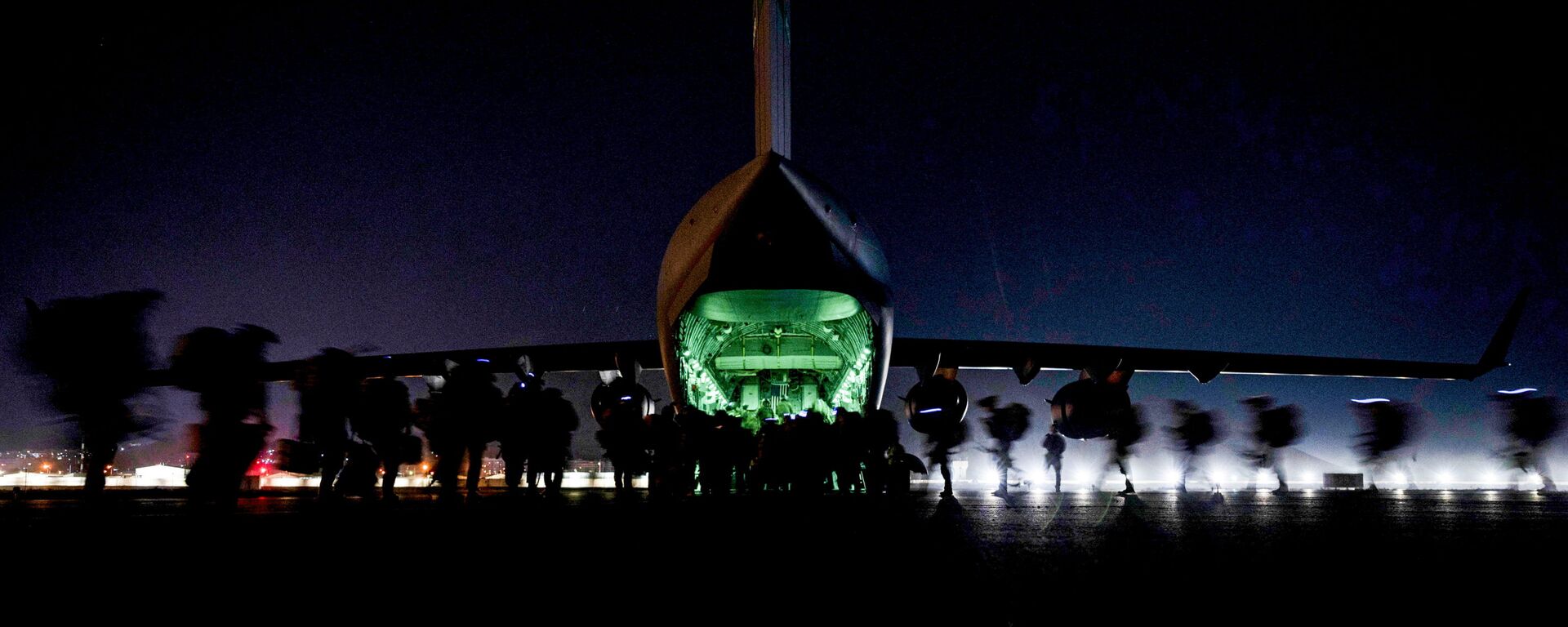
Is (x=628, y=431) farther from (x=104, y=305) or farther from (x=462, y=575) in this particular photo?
(x=462, y=575)

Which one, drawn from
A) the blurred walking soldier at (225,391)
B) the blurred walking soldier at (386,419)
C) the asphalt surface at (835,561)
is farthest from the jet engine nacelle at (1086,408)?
the blurred walking soldier at (225,391)

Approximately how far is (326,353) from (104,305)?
1.59 metres

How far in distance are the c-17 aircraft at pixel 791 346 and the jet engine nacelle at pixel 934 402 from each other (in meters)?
0.04

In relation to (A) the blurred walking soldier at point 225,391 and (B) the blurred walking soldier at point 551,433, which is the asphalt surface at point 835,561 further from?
(B) the blurred walking soldier at point 551,433

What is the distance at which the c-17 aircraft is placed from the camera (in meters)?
11.9

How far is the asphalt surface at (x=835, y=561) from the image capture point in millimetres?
2090

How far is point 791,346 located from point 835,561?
16361 mm

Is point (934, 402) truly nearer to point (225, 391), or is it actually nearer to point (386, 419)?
point (386, 419)

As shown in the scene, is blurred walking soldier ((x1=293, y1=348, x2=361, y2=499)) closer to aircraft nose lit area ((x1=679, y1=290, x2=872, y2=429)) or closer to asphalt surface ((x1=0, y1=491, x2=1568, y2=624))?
asphalt surface ((x1=0, y1=491, x2=1568, y2=624))

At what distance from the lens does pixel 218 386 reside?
5.66 metres

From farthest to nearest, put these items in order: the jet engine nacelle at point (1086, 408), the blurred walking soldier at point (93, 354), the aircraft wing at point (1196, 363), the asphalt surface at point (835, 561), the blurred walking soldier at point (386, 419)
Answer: the aircraft wing at point (1196, 363) < the jet engine nacelle at point (1086, 408) < the blurred walking soldier at point (386, 419) < the blurred walking soldier at point (93, 354) < the asphalt surface at point (835, 561)

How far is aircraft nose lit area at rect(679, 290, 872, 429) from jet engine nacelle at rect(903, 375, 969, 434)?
115cm

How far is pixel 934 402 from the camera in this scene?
15242 mm

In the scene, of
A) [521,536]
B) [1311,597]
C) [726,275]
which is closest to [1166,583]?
[1311,597]
